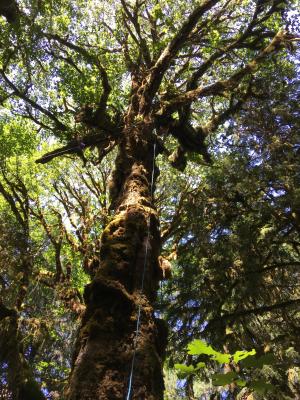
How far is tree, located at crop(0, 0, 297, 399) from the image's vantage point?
2.85 metres

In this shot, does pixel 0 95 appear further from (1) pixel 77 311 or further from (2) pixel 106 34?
(1) pixel 77 311

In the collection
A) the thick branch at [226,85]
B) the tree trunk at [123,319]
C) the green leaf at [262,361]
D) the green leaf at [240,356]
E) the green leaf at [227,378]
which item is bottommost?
the green leaf at [227,378]

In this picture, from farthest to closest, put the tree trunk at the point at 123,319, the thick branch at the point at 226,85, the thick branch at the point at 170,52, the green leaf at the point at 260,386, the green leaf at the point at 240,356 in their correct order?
the thick branch at the point at 226,85 → the thick branch at the point at 170,52 → the tree trunk at the point at 123,319 → the green leaf at the point at 240,356 → the green leaf at the point at 260,386

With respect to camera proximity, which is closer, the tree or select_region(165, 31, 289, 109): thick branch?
the tree

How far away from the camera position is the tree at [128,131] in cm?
285

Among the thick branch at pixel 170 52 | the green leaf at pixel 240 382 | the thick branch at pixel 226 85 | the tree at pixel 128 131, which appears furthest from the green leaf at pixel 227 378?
the thick branch at pixel 226 85

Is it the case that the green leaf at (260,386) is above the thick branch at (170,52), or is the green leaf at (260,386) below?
below

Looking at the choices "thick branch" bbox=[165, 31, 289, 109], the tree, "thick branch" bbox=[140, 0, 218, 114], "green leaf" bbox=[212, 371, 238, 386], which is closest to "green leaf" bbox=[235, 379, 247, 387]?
"green leaf" bbox=[212, 371, 238, 386]

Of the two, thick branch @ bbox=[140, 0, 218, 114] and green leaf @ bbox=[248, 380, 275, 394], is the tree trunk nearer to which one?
green leaf @ bbox=[248, 380, 275, 394]

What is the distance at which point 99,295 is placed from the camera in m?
3.25

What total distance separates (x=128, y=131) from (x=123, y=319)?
367 cm

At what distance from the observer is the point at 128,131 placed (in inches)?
238

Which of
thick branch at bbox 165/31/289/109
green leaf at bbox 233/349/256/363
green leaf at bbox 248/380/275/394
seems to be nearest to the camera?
green leaf at bbox 248/380/275/394

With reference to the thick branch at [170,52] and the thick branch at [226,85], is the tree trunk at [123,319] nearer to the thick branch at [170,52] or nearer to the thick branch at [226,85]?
the thick branch at [170,52]
